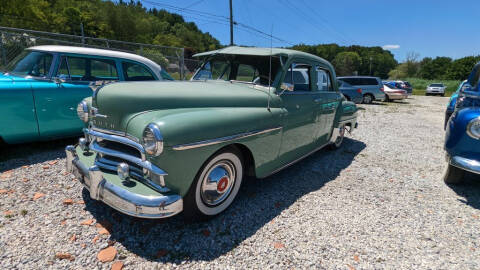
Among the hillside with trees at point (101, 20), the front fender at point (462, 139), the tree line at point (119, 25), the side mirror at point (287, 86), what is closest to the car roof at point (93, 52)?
the side mirror at point (287, 86)

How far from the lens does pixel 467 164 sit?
10.1 ft

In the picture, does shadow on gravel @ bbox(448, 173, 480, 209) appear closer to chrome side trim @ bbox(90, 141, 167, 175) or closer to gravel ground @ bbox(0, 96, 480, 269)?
gravel ground @ bbox(0, 96, 480, 269)

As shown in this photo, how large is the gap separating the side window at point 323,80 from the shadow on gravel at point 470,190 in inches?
95.5

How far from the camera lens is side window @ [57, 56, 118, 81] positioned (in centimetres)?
442

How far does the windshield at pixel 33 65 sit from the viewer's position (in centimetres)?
427

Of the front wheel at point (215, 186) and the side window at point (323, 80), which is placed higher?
the side window at point (323, 80)

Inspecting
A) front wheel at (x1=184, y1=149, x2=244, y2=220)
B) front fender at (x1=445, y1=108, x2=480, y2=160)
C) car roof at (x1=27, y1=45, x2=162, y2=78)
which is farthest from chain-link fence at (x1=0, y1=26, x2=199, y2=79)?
front fender at (x1=445, y1=108, x2=480, y2=160)

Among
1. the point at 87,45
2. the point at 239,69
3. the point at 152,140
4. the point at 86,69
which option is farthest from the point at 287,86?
the point at 87,45

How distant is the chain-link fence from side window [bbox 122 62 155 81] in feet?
5.73

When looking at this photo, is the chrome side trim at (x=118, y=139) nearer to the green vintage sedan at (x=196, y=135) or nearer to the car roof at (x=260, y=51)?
the green vintage sedan at (x=196, y=135)

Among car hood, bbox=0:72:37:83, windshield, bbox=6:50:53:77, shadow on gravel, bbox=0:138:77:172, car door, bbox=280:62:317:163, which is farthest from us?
windshield, bbox=6:50:53:77

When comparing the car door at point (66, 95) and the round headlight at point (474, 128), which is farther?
the car door at point (66, 95)

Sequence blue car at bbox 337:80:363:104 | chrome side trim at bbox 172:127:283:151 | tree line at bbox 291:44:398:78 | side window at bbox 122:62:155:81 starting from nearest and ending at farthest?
chrome side trim at bbox 172:127:283:151, side window at bbox 122:62:155:81, blue car at bbox 337:80:363:104, tree line at bbox 291:44:398:78

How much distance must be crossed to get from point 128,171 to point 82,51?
3592mm
